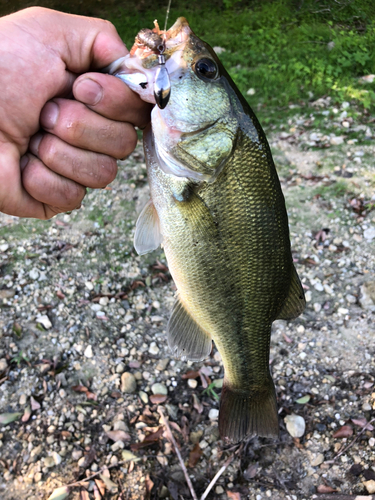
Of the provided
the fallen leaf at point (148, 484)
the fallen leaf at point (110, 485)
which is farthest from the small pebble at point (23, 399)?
the fallen leaf at point (148, 484)

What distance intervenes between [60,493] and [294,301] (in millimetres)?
1944

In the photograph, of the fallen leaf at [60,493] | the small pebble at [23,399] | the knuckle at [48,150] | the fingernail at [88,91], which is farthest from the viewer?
the small pebble at [23,399]

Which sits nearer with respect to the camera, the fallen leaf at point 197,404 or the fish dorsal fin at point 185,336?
the fish dorsal fin at point 185,336

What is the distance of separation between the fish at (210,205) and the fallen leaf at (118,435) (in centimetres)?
114

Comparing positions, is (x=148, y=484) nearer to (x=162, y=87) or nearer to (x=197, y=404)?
(x=197, y=404)

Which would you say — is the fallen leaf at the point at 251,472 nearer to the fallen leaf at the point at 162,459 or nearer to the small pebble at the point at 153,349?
the fallen leaf at the point at 162,459

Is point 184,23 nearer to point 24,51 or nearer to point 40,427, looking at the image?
point 24,51

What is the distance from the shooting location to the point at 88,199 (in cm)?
452

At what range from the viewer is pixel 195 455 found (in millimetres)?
2783

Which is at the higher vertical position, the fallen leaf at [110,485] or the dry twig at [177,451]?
the fallen leaf at [110,485]

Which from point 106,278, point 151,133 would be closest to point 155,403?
point 106,278

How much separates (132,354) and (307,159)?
11.1 ft

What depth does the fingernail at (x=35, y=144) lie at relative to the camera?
1831 millimetres

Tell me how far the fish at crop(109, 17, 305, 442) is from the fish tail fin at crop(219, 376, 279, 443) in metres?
0.15
